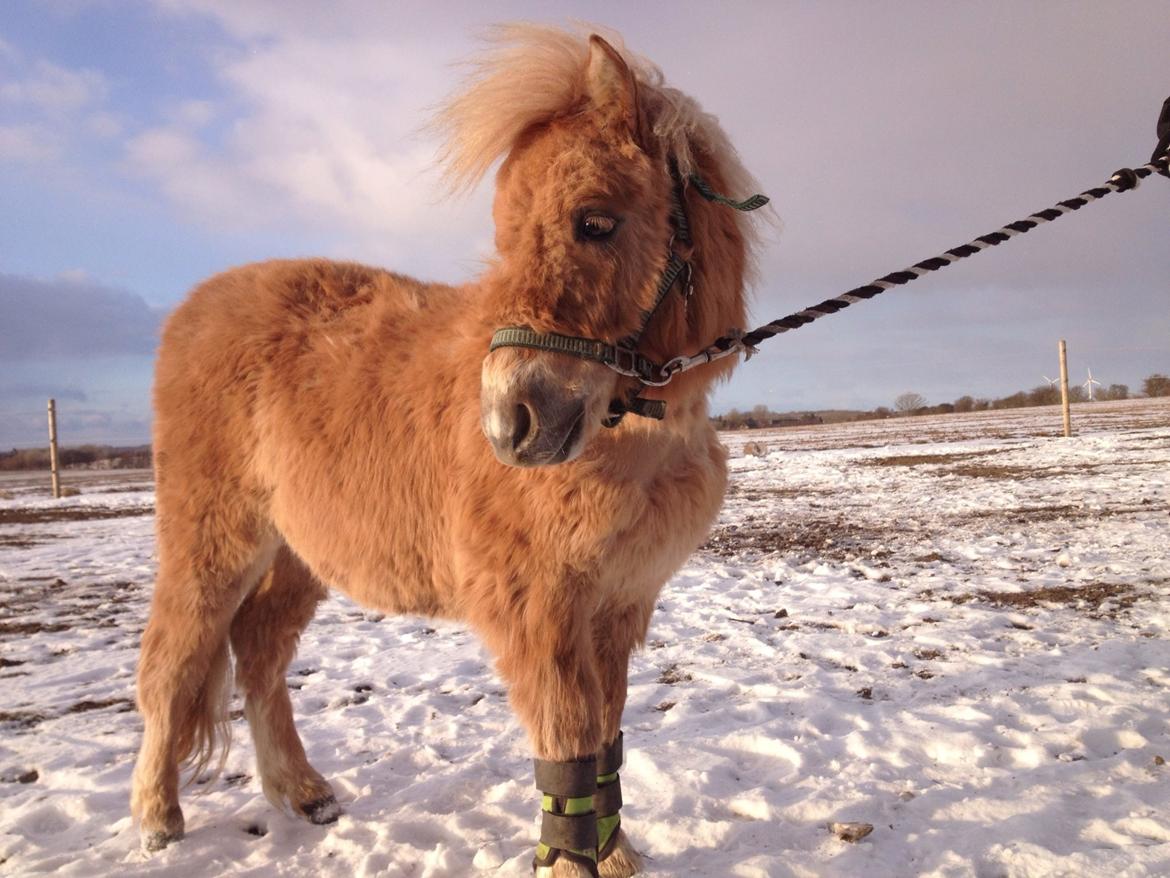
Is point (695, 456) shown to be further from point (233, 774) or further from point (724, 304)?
point (233, 774)

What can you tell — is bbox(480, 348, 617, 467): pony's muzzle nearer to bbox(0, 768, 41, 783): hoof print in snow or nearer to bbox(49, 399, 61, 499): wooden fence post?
bbox(0, 768, 41, 783): hoof print in snow

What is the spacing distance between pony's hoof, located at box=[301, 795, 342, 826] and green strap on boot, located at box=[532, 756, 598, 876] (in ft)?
4.50

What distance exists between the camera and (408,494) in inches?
101

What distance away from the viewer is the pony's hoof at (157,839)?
2717 mm

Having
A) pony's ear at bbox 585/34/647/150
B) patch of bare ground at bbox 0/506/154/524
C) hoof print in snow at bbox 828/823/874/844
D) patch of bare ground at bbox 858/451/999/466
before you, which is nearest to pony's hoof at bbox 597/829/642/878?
hoof print in snow at bbox 828/823/874/844

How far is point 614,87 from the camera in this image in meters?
1.95

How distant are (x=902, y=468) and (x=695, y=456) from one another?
48.0 ft

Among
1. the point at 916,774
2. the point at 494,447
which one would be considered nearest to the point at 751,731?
the point at 916,774

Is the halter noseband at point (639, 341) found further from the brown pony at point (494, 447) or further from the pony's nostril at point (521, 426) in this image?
the pony's nostril at point (521, 426)

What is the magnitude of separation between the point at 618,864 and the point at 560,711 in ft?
2.86

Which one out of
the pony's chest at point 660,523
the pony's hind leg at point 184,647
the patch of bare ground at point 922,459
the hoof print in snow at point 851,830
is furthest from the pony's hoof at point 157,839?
the patch of bare ground at point 922,459

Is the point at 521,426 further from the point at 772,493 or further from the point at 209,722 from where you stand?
the point at 772,493

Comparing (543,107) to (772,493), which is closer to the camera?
(543,107)

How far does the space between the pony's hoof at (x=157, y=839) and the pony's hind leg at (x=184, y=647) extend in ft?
0.36
